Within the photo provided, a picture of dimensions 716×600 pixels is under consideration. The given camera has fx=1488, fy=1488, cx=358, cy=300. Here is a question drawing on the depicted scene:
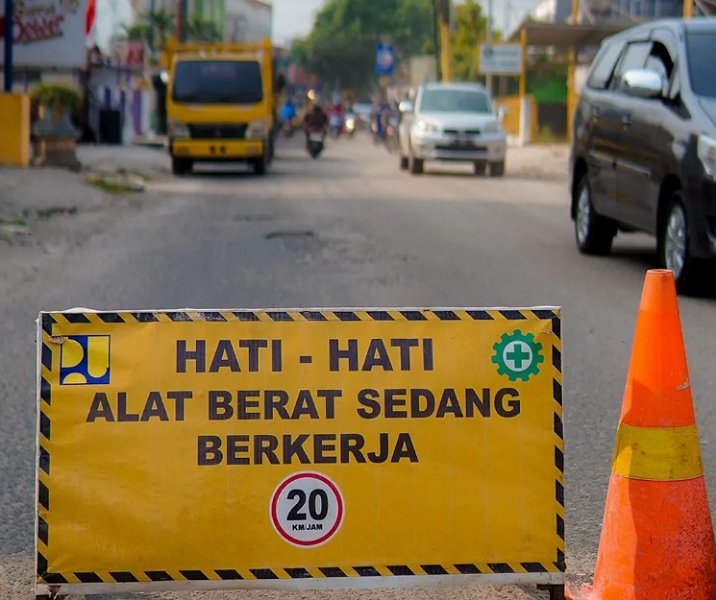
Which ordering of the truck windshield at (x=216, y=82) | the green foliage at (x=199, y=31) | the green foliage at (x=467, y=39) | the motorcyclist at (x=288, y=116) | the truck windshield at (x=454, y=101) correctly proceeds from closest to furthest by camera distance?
the truck windshield at (x=216, y=82) → the truck windshield at (x=454, y=101) → the motorcyclist at (x=288, y=116) → the green foliage at (x=199, y=31) → the green foliage at (x=467, y=39)

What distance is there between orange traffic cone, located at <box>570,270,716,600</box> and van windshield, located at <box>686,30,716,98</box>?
6.59 m

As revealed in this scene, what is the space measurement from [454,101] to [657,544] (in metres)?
25.8

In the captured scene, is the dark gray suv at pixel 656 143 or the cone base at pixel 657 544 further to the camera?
the dark gray suv at pixel 656 143

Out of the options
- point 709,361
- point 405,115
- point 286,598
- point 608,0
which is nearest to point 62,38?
point 405,115

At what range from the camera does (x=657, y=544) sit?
387 cm

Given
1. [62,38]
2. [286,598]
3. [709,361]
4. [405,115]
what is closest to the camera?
[286,598]

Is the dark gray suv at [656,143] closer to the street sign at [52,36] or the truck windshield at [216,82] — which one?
the truck windshield at [216,82]

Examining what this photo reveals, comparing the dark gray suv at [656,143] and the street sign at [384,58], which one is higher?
the dark gray suv at [656,143]

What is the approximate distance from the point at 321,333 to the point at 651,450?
3.02 ft

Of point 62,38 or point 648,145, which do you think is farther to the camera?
point 62,38

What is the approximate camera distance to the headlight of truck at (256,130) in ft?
90.5

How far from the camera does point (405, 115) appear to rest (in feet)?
99.3

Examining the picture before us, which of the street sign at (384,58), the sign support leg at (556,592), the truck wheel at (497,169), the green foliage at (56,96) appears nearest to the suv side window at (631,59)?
the sign support leg at (556,592)

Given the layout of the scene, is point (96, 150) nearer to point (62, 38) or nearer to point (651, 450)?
point (62, 38)
